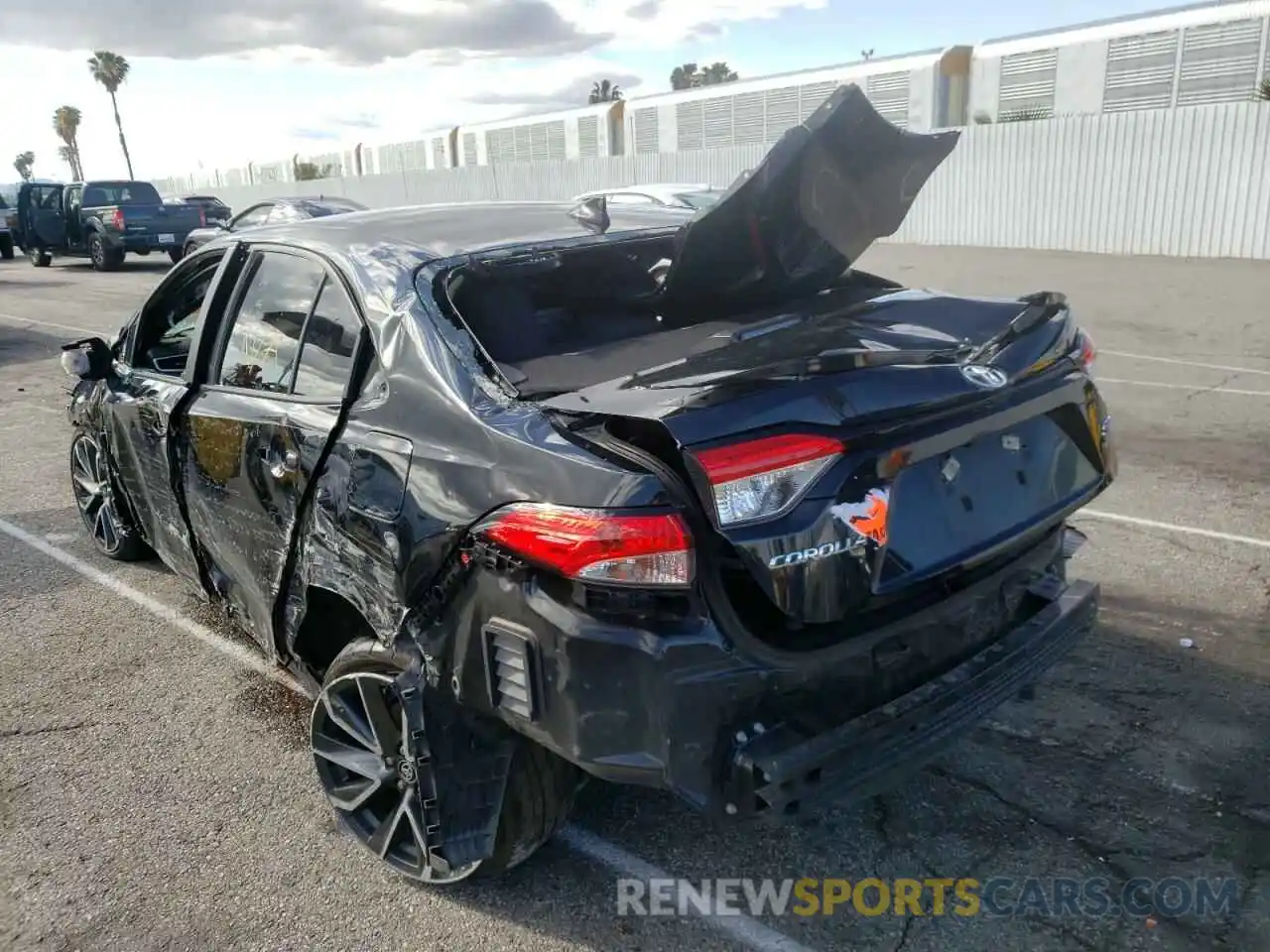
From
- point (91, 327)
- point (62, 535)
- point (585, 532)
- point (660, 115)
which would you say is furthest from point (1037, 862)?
point (660, 115)

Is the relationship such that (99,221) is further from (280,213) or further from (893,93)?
(893,93)

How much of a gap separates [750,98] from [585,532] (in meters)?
36.3

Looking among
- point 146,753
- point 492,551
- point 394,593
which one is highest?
point 492,551

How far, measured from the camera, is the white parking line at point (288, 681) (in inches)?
102

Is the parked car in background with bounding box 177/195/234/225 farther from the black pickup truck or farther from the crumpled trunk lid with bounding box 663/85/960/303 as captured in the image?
the crumpled trunk lid with bounding box 663/85/960/303

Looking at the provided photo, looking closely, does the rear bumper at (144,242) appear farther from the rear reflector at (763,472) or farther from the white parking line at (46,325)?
the rear reflector at (763,472)

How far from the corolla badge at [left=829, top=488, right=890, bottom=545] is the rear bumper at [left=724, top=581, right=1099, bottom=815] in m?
0.44

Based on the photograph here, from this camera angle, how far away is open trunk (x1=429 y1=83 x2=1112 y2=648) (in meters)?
2.21

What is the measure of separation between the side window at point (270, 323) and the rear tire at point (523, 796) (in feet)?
3.41

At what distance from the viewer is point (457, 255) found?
305 cm

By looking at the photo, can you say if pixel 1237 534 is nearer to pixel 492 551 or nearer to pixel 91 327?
pixel 492 551

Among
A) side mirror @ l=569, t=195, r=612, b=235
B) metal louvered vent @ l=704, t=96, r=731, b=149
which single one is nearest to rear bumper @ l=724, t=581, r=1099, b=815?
side mirror @ l=569, t=195, r=612, b=235

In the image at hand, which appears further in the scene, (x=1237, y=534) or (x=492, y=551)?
(x=1237, y=534)

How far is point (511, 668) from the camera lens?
233 centimetres
